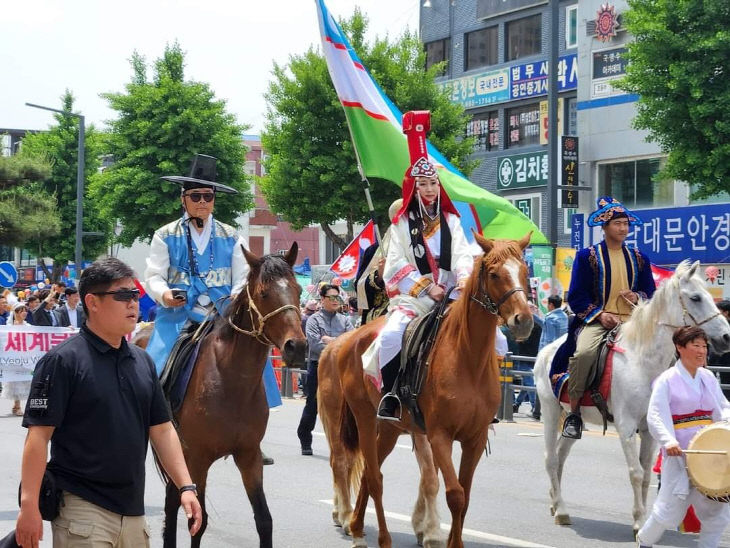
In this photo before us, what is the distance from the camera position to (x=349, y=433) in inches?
367

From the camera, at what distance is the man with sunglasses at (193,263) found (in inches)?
316

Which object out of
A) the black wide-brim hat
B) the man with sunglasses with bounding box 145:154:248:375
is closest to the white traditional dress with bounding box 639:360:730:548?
the man with sunglasses with bounding box 145:154:248:375

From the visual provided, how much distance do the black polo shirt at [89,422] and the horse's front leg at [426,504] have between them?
415cm

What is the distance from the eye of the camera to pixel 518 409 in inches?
797

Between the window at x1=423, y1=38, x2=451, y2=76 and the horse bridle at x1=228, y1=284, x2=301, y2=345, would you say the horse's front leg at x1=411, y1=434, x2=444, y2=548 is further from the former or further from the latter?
the window at x1=423, y1=38, x2=451, y2=76

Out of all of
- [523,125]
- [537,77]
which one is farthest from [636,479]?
[523,125]

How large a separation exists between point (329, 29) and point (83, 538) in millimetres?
11107

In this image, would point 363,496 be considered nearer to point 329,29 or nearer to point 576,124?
point 329,29

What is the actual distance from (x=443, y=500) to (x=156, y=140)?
113 feet

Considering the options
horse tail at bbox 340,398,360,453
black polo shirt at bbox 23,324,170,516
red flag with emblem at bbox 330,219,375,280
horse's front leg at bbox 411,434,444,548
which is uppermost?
red flag with emblem at bbox 330,219,375,280

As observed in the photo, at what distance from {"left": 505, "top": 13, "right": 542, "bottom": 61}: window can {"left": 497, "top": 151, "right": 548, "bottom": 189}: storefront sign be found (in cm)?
373

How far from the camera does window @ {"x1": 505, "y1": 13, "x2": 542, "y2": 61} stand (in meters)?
40.9

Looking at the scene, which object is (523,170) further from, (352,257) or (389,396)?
(389,396)

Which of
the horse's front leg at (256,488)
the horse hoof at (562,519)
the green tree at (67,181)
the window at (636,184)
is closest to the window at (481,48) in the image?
the window at (636,184)
